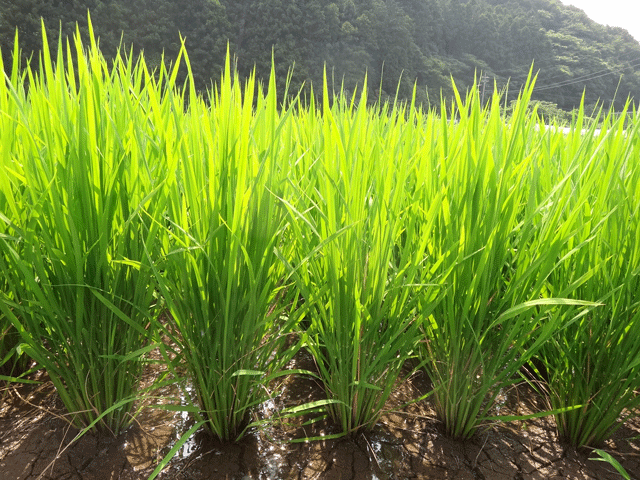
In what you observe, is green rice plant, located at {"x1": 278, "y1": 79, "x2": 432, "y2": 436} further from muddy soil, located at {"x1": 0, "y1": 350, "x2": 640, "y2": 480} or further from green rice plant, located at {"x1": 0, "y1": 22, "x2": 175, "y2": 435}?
green rice plant, located at {"x1": 0, "y1": 22, "x2": 175, "y2": 435}

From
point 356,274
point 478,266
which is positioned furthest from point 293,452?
point 478,266

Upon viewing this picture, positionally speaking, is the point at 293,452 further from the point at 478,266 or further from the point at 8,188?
the point at 8,188

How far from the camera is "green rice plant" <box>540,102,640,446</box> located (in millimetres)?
795

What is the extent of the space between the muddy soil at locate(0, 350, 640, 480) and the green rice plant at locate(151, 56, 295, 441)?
0.32 feet

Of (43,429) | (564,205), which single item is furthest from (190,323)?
(564,205)

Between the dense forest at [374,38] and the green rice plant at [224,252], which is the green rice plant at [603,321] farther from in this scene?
the dense forest at [374,38]

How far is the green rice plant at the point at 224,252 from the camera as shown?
2.28ft

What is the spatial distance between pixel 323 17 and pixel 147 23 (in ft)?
48.2

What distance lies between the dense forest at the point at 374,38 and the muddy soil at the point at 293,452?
10.4 m

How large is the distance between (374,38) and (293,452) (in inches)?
1654

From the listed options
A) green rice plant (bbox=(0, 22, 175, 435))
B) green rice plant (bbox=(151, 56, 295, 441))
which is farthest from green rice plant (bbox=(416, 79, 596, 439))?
green rice plant (bbox=(0, 22, 175, 435))

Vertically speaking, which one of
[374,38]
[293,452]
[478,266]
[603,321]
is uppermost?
[374,38]

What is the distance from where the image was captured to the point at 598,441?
0.88 metres

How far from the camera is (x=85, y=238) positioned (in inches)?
29.0
